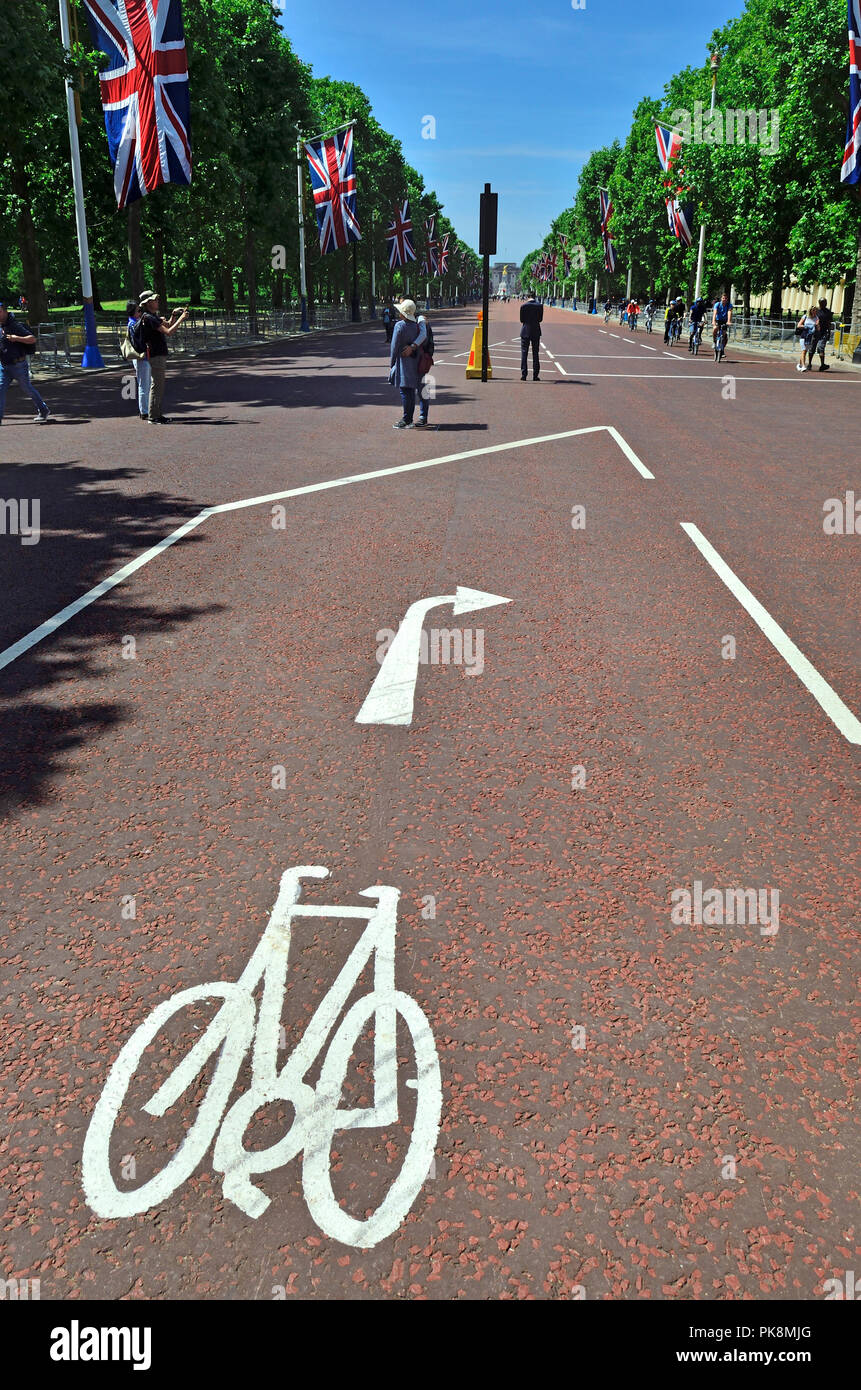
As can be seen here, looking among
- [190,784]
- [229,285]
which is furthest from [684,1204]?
[229,285]

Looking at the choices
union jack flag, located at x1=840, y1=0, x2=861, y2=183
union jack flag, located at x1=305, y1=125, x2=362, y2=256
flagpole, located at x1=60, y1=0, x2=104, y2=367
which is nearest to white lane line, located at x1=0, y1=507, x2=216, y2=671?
flagpole, located at x1=60, y1=0, x2=104, y2=367

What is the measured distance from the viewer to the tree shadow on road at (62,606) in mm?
5012

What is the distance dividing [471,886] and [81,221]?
1153 inches

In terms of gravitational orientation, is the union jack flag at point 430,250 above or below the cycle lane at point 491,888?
above

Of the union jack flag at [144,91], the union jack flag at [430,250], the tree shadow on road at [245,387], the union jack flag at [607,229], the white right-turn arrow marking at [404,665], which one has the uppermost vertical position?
the union jack flag at [430,250]

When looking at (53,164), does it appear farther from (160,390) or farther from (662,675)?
(662,675)

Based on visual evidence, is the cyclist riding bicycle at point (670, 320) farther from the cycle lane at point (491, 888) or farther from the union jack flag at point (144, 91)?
the cycle lane at point (491, 888)

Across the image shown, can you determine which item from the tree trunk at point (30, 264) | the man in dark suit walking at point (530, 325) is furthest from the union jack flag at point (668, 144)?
the tree trunk at point (30, 264)

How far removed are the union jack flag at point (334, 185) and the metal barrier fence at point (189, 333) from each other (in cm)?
569

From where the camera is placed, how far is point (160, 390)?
1725cm

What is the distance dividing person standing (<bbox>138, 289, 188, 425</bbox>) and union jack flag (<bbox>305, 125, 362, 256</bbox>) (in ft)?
101

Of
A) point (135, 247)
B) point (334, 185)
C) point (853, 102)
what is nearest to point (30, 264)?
point (135, 247)

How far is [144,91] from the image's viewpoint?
80.2 feet
